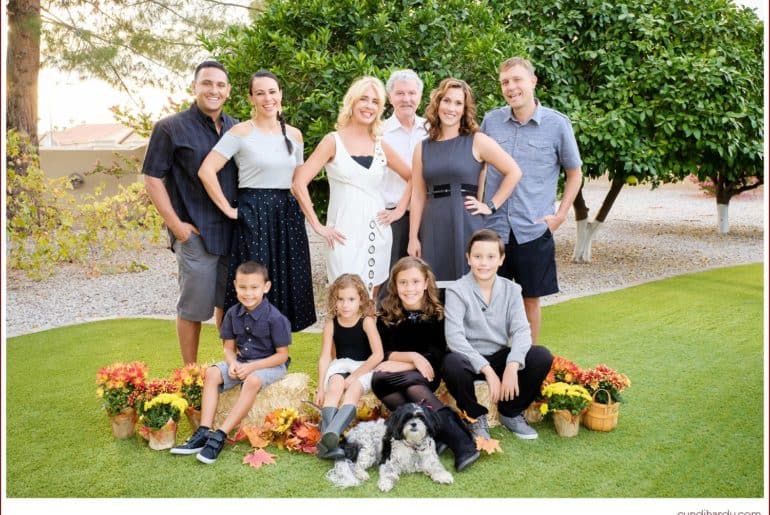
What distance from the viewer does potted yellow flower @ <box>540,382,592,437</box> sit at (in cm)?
338

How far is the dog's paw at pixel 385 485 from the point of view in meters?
2.90

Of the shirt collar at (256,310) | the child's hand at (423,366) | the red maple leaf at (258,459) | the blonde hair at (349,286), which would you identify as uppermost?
the blonde hair at (349,286)

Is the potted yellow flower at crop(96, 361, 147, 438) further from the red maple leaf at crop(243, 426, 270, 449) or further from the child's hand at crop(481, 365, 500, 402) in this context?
the child's hand at crop(481, 365, 500, 402)

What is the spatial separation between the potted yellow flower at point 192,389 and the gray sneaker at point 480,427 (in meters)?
1.36

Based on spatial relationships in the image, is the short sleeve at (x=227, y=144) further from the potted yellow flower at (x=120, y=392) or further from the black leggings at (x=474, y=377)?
the black leggings at (x=474, y=377)

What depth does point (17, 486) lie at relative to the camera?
118 inches

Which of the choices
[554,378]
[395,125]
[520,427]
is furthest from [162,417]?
[395,125]

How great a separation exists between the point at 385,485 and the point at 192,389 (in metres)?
1.14

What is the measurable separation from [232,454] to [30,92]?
8.06 m

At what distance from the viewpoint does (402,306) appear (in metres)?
3.58

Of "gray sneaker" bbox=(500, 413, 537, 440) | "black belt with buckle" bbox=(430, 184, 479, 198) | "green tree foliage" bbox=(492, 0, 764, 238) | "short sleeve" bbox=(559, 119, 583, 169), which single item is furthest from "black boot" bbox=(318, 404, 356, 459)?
"green tree foliage" bbox=(492, 0, 764, 238)

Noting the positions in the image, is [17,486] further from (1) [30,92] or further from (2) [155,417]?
(1) [30,92]

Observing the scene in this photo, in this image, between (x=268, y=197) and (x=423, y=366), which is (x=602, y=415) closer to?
(x=423, y=366)

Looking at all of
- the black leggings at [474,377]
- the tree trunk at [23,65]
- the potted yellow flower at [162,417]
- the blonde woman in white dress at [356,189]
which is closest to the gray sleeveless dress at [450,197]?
the blonde woman in white dress at [356,189]
